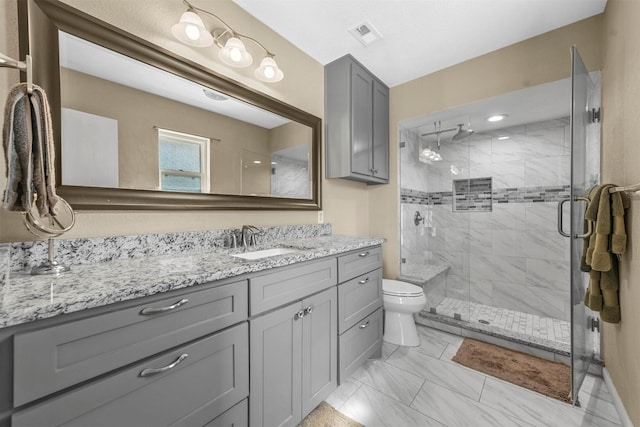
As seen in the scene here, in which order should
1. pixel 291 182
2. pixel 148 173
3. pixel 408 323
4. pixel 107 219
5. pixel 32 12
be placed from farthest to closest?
pixel 408 323 → pixel 291 182 → pixel 148 173 → pixel 107 219 → pixel 32 12

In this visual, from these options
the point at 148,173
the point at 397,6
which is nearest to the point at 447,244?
the point at 397,6

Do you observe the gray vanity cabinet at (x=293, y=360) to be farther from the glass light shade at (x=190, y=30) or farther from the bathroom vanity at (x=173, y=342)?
the glass light shade at (x=190, y=30)

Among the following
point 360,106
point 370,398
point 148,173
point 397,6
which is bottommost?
point 370,398

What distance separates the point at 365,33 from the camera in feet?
6.47

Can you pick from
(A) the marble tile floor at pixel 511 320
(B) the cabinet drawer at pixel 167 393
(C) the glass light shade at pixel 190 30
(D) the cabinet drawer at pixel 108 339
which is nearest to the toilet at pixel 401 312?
(A) the marble tile floor at pixel 511 320

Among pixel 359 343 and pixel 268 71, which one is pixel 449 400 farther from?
pixel 268 71

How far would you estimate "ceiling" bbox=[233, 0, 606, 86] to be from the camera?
5.64 ft

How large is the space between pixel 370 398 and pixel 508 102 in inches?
107

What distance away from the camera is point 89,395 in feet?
2.25

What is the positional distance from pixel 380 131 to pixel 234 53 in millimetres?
1580

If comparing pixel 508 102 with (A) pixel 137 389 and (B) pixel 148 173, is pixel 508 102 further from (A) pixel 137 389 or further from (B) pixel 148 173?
(A) pixel 137 389

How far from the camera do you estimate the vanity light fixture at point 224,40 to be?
136 centimetres

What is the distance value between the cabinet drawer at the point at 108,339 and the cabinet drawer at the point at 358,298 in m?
0.81

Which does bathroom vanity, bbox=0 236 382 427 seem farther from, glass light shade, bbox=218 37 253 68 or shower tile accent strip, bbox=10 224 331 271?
glass light shade, bbox=218 37 253 68
